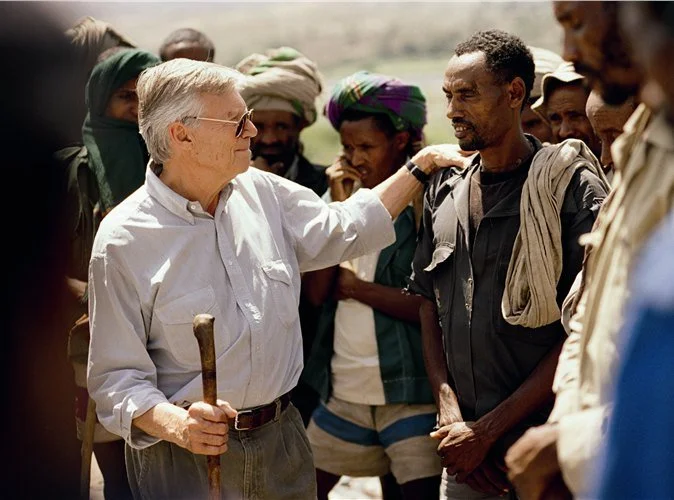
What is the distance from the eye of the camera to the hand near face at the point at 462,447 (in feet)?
12.9

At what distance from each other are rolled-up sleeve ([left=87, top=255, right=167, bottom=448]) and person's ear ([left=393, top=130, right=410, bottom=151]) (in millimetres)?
1761

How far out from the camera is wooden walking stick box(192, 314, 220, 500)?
10.7 feet

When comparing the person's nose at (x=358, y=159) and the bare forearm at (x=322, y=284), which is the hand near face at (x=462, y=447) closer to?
the bare forearm at (x=322, y=284)

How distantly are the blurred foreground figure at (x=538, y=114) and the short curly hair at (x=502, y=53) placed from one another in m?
0.93

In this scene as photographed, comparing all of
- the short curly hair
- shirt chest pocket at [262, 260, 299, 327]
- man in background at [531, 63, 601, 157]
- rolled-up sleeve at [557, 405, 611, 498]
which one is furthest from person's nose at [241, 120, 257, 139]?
rolled-up sleeve at [557, 405, 611, 498]

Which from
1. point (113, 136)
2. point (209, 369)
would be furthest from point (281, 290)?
point (113, 136)

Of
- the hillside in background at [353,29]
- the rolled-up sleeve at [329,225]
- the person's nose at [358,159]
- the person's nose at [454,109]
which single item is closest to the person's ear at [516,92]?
the person's nose at [454,109]

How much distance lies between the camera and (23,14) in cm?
406

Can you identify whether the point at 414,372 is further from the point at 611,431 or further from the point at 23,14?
the point at 611,431

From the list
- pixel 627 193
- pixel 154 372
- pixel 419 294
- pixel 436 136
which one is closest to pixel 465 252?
pixel 419 294

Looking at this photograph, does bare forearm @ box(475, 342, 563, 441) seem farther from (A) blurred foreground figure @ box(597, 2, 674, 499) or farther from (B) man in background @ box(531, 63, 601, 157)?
(A) blurred foreground figure @ box(597, 2, 674, 499)

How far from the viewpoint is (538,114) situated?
5137mm

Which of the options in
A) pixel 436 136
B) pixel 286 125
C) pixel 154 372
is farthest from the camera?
pixel 436 136

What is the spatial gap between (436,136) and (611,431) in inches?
467
